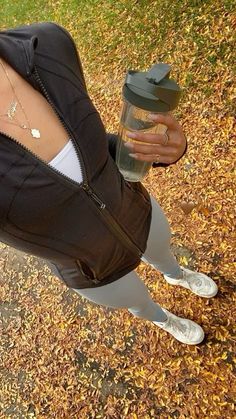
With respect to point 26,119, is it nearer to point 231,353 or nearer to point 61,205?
point 61,205

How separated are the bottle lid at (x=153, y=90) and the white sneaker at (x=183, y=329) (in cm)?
162

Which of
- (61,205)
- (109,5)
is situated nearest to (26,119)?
(61,205)

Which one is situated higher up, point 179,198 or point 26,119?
point 26,119

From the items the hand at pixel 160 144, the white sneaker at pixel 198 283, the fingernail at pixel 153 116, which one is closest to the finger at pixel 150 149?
the hand at pixel 160 144

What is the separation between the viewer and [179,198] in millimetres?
3369

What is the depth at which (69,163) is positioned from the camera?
152cm

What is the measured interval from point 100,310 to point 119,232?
5.77 feet

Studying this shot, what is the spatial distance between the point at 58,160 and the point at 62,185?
9cm

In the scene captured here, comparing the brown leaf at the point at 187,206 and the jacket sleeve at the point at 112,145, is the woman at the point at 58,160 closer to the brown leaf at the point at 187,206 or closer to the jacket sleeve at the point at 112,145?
the jacket sleeve at the point at 112,145

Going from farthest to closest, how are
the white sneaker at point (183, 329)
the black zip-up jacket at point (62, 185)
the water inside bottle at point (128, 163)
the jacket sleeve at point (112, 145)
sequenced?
1. the white sneaker at point (183, 329)
2. the jacket sleeve at point (112, 145)
3. the water inside bottle at point (128, 163)
4. the black zip-up jacket at point (62, 185)

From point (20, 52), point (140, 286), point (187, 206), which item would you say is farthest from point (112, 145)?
point (187, 206)

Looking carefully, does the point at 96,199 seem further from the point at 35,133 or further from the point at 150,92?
the point at 150,92

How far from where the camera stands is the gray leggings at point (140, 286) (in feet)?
6.50

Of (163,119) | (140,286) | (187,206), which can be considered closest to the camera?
(163,119)
